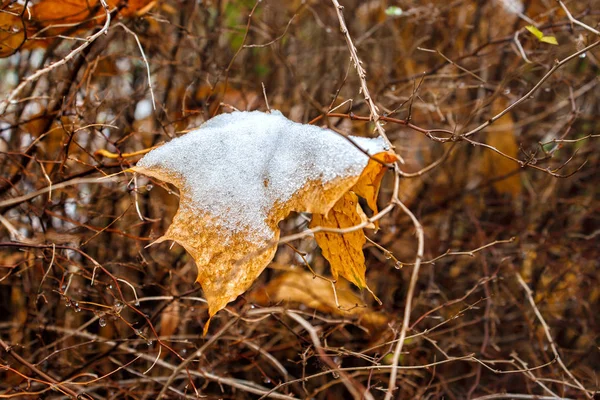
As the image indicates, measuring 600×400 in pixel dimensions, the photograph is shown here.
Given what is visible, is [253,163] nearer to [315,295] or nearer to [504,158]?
[315,295]

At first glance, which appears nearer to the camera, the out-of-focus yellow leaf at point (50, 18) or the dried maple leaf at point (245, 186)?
the dried maple leaf at point (245, 186)

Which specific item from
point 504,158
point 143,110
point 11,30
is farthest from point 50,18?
point 504,158

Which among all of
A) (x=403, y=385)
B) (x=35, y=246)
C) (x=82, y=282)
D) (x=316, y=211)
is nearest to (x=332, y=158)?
(x=316, y=211)

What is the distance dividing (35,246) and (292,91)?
1.27 meters

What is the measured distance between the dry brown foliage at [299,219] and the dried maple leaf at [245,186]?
173 millimetres

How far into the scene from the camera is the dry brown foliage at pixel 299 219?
137cm

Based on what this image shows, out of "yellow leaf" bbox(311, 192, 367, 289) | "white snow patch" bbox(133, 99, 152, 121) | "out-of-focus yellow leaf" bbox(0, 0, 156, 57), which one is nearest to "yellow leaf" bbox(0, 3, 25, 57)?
"out-of-focus yellow leaf" bbox(0, 0, 156, 57)

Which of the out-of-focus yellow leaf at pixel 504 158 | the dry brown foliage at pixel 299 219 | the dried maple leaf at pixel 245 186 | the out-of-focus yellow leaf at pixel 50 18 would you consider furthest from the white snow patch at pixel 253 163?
the out-of-focus yellow leaf at pixel 504 158

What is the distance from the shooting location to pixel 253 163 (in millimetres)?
1027

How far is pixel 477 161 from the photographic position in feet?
8.05

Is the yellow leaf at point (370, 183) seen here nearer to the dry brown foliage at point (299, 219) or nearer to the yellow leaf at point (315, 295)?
the dry brown foliage at point (299, 219)

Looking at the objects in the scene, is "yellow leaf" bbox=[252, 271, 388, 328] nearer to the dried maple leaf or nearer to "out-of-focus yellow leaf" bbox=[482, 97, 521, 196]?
the dried maple leaf

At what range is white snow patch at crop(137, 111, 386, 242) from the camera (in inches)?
38.4

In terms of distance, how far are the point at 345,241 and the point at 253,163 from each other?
22 cm
